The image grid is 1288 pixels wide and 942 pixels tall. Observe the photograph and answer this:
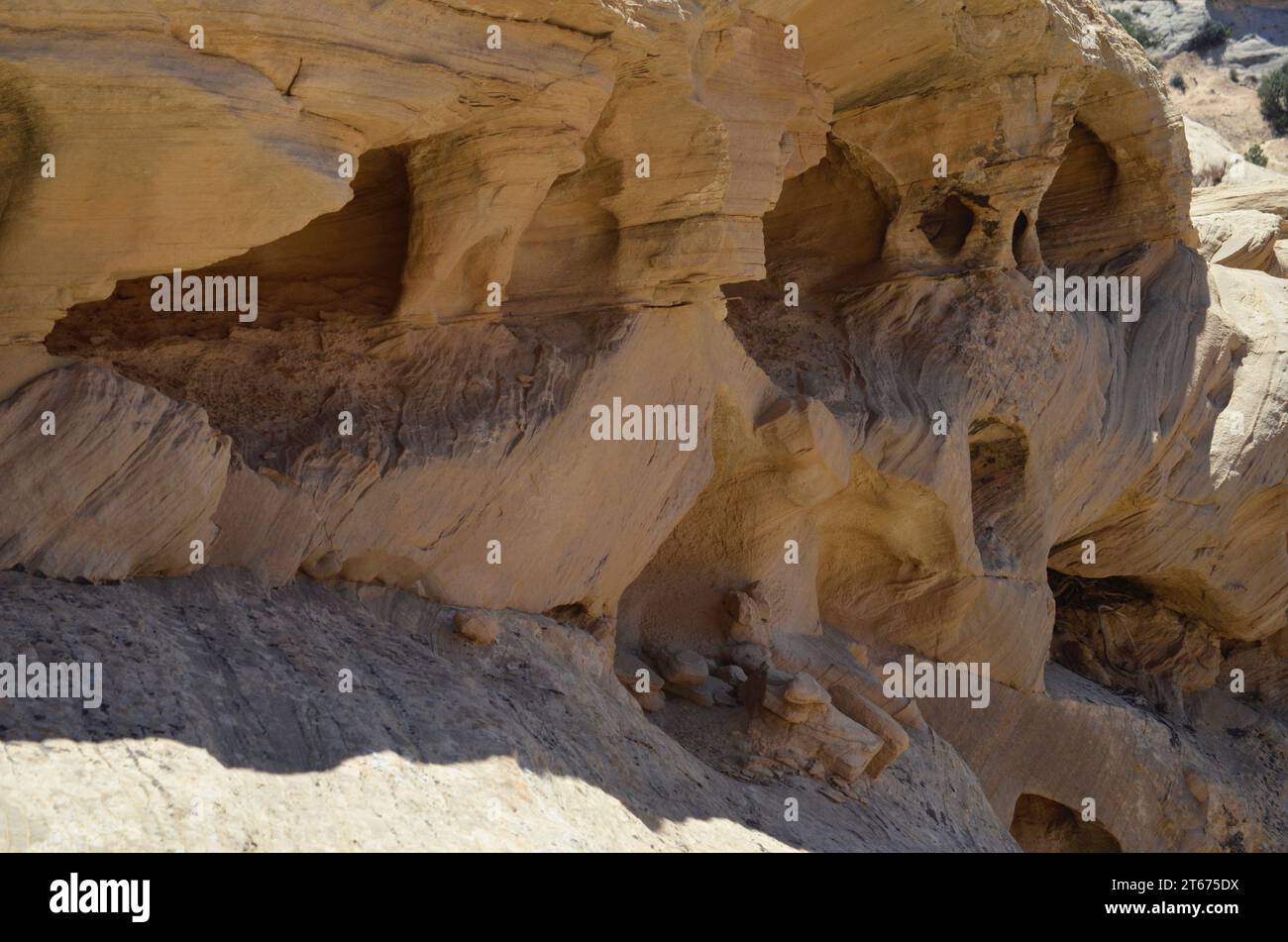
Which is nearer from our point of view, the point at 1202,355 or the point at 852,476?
the point at 852,476

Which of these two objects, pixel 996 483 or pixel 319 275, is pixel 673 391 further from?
pixel 996 483

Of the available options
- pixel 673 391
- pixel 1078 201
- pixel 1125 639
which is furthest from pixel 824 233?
pixel 1125 639

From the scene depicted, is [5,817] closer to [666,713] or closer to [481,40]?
[481,40]

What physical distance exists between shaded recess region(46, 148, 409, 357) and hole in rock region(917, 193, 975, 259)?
12.4 feet

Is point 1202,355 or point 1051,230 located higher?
point 1051,230

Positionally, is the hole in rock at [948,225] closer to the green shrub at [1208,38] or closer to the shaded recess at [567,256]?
the shaded recess at [567,256]

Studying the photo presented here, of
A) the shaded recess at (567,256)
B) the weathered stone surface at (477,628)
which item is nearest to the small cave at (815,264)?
the shaded recess at (567,256)

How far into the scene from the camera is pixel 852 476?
746cm


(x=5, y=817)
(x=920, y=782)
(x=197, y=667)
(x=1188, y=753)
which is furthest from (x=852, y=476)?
(x=5, y=817)

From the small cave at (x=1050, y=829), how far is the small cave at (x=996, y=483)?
6.01 ft

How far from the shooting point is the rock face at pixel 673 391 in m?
3.88

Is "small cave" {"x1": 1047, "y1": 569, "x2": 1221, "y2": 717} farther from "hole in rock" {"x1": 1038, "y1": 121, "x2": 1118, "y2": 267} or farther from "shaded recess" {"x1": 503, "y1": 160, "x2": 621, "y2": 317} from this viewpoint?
"shaded recess" {"x1": 503, "y1": 160, "x2": 621, "y2": 317}

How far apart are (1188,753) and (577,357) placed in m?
5.87

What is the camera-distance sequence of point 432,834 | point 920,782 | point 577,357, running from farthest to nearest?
point 920,782, point 577,357, point 432,834
